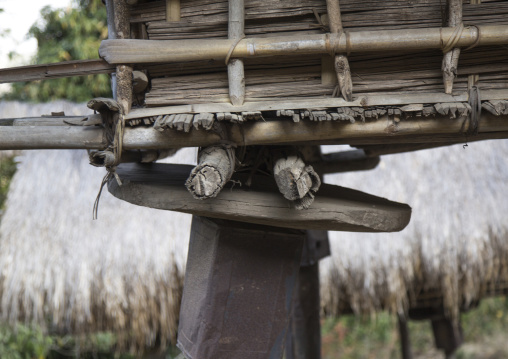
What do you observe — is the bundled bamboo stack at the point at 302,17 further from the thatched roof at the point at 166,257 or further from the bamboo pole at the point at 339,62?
the thatched roof at the point at 166,257

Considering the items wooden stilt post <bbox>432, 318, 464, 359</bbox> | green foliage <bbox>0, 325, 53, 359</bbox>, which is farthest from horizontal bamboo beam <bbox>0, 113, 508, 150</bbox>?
wooden stilt post <bbox>432, 318, 464, 359</bbox>

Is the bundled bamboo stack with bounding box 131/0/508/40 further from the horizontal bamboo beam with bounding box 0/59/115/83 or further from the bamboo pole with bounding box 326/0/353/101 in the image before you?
the horizontal bamboo beam with bounding box 0/59/115/83

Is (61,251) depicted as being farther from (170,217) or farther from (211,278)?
(211,278)

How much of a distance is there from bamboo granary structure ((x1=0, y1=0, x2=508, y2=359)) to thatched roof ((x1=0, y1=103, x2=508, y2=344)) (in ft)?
8.88

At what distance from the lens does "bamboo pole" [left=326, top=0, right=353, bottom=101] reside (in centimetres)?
171

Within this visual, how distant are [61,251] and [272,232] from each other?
9.58ft

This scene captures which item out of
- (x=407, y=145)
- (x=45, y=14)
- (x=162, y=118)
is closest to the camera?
(x=162, y=118)

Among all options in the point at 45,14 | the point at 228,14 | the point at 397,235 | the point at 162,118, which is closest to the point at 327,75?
the point at 228,14

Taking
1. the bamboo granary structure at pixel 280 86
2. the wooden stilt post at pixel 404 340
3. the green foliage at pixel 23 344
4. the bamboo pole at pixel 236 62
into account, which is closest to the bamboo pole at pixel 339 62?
the bamboo granary structure at pixel 280 86

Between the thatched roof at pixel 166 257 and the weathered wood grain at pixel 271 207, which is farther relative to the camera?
the thatched roof at pixel 166 257

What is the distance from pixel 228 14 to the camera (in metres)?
1.77

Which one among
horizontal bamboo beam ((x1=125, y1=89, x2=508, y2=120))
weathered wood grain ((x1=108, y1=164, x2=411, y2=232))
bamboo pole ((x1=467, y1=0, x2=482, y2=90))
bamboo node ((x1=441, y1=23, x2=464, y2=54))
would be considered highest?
bamboo node ((x1=441, y1=23, x2=464, y2=54))

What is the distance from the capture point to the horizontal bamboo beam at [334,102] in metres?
1.70

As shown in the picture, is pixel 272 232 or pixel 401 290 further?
pixel 401 290
